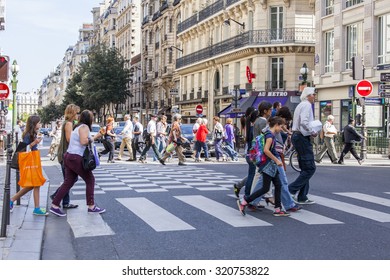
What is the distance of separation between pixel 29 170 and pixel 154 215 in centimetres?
185

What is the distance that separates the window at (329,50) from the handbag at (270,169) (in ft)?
83.2

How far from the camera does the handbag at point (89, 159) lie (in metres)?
8.52

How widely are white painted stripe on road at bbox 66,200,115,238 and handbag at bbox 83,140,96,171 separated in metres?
0.70

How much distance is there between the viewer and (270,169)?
8438 mm

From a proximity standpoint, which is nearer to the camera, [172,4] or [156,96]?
[172,4]

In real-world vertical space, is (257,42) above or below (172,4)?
below

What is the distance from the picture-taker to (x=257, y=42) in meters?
38.9

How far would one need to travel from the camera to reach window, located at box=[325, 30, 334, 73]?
3278cm

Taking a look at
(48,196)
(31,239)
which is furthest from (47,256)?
(48,196)

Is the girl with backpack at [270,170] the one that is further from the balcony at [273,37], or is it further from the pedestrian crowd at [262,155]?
the balcony at [273,37]

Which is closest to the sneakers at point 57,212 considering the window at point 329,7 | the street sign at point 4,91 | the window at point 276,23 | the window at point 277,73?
the street sign at point 4,91

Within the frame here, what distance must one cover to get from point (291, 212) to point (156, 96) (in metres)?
57.9

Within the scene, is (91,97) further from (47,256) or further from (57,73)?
(57,73)

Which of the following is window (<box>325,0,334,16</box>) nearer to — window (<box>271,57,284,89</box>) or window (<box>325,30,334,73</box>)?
window (<box>325,30,334,73</box>)
